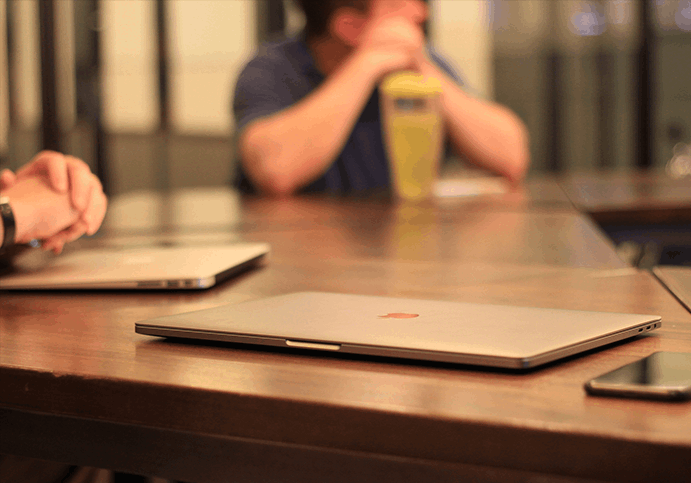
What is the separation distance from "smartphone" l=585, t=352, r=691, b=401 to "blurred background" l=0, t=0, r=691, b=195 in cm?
412

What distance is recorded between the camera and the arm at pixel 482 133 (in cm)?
184

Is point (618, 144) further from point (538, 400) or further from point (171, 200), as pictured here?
point (538, 400)

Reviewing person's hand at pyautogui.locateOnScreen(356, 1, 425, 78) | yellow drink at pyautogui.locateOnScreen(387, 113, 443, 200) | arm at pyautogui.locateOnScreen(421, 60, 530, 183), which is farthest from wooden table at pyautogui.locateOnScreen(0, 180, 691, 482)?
arm at pyautogui.locateOnScreen(421, 60, 530, 183)

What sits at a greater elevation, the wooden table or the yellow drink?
the yellow drink

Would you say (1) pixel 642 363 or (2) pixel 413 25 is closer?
(1) pixel 642 363

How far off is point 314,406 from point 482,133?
1.63m

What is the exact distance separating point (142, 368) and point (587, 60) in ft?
15.0

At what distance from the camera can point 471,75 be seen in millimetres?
4703

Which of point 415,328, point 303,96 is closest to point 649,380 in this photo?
point 415,328

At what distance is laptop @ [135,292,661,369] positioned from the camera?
0.35 meters

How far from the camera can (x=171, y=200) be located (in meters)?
1.64

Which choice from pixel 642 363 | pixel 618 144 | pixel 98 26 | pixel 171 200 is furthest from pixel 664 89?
pixel 642 363

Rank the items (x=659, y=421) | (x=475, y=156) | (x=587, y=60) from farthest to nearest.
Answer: (x=587, y=60), (x=475, y=156), (x=659, y=421)

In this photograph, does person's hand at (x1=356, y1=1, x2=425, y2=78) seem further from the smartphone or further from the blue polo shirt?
the smartphone
